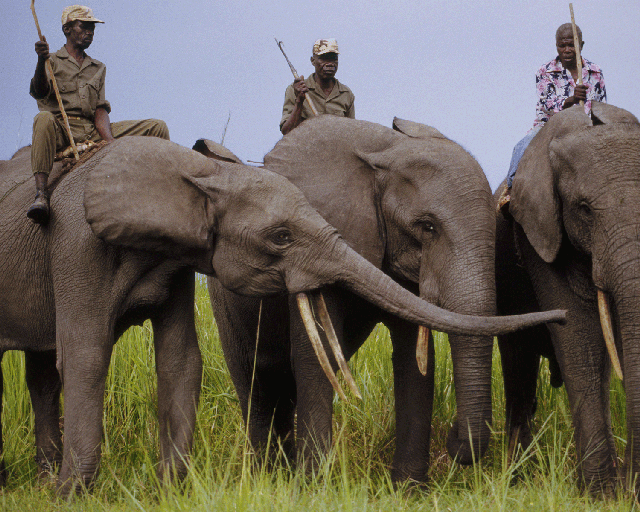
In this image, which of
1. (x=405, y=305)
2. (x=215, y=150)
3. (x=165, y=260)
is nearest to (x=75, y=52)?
(x=215, y=150)

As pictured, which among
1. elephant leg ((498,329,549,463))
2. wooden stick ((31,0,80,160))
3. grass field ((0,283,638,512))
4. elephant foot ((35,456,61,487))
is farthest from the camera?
elephant leg ((498,329,549,463))

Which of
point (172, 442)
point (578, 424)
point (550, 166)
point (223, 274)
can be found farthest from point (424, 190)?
point (172, 442)

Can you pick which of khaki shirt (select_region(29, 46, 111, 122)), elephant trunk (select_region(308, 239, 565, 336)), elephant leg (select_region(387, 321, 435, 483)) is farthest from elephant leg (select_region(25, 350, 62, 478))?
elephant trunk (select_region(308, 239, 565, 336))

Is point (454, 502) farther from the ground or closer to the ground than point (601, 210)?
closer to the ground

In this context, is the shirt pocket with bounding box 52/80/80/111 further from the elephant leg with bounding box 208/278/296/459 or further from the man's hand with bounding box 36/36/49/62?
the elephant leg with bounding box 208/278/296/459

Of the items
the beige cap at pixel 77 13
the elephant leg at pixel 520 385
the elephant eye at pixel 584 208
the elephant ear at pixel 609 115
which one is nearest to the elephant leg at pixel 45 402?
the beige cap at pixel 77 13

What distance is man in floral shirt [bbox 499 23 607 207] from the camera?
6.76 m

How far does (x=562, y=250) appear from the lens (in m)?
5.68

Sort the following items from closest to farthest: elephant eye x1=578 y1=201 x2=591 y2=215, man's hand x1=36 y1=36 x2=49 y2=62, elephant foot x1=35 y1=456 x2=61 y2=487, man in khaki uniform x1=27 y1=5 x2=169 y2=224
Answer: elephant eye x1=578 y1=201 x2=591 y2=215 < man's hand x1=36 y1=36 x2=49 y2=62 < man in khaki uniform x1=27 y1=5 x2=169 y2=224 < elephant foot x1=35 y1=456 x2=61 y2=487

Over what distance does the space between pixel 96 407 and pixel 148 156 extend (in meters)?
1.44

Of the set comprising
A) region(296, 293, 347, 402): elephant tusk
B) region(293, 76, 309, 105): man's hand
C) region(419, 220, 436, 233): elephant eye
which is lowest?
region(296, 293, 347, 402): elephant tusk

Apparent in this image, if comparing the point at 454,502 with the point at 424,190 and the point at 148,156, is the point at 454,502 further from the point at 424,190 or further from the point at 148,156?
the point at 148,156

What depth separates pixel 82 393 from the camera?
5281 millimetres

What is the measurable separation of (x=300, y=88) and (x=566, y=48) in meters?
1.98
